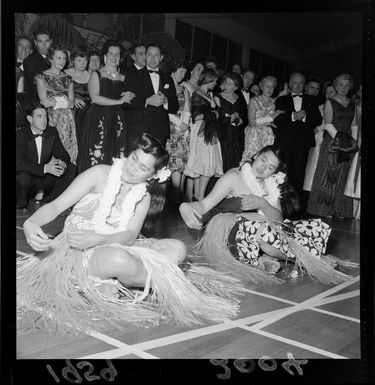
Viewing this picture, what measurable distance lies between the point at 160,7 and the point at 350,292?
1.30m

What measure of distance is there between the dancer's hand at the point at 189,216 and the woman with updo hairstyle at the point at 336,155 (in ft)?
1.71

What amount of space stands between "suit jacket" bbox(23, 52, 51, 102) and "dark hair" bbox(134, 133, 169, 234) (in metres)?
0.40

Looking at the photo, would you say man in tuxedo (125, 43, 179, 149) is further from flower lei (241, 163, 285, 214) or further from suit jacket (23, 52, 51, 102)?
flower lei (241, 163, 285, 214)

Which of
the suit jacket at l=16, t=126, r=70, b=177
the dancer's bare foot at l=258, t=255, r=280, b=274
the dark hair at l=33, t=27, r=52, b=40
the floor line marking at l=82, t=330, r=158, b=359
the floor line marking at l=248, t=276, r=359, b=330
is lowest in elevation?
the floor line marking at l=82, t=330, r=158, b=359

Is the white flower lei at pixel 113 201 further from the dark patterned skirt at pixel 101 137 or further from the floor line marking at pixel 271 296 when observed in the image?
the floor line marking at pixel 271 296

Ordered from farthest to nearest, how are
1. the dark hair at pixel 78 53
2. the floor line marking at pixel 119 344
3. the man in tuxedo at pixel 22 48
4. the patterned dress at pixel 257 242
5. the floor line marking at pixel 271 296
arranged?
1. the patterned dress at pixel 257 242
2. the floor line marking at pixel 271 296
3. the dark hair at pixel 78 53
4. the man in tuxedo at pixel 22 48
5. the floor line marking at pixel 119 344

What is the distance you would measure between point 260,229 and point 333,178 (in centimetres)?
42

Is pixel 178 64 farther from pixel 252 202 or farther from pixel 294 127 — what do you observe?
pixel 252 202

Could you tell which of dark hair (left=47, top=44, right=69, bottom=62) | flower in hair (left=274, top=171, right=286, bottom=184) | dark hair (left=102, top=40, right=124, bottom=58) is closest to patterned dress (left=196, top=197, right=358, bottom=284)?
flower in hair (left=274, top=171, right=286, bottom=184)

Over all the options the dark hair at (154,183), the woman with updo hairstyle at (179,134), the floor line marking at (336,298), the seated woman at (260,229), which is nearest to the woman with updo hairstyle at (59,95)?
the dark hair at (154,183)

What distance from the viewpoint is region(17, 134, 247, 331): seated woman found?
194cm

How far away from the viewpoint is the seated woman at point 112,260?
1938mm

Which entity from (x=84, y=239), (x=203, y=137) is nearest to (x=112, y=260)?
(x=84, y=239)

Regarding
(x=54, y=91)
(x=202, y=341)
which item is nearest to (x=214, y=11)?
(x=54, y=91)
